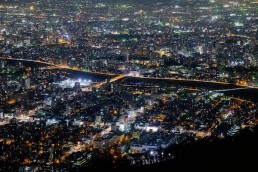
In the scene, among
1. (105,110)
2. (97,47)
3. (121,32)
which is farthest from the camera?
(121,32)

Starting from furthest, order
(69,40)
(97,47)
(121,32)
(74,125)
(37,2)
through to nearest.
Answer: (37,2)
(121,32)
(69,40)
(97,47)
(74,125)

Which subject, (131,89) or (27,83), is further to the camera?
(27,83)

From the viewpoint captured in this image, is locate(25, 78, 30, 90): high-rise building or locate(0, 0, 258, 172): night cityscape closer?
locate(0, 0, 258, 172): night cityscape

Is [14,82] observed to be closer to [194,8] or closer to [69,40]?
[69,40]

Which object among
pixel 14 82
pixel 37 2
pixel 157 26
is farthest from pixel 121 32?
pixel 14 82

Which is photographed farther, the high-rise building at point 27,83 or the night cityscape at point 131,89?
the high-rise building at point 27,83

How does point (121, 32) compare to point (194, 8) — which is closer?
point (121, 32)

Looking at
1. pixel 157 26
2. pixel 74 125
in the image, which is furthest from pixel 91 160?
pixel 157 26
